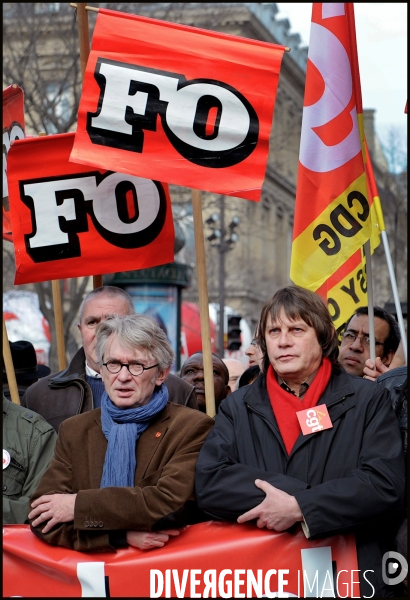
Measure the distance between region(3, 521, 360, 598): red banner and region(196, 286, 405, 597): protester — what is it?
8cm

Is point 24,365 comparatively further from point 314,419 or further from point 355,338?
point 314,419

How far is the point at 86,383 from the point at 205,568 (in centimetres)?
159

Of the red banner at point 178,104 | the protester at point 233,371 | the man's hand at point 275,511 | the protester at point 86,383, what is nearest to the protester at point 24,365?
the protester at point 86,383

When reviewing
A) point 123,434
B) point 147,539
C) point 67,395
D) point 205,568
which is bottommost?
point 205,568

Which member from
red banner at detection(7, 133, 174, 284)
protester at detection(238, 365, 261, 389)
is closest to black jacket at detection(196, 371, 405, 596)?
red banner at detection(7, 133, 174, 284)

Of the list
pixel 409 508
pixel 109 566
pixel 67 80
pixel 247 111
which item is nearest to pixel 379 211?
pixel 247 111

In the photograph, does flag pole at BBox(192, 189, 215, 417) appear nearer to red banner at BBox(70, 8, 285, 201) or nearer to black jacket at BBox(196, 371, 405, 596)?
red banner at BBox(70, 8, 285, 201)

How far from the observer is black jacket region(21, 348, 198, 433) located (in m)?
5.35

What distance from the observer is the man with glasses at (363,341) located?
20.6 ft

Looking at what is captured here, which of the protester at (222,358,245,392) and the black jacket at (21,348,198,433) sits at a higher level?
the protester at (222,358,245,392)

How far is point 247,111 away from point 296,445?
2.28 m

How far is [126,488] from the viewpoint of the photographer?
407cm

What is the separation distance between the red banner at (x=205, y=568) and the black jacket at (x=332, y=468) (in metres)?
0.10

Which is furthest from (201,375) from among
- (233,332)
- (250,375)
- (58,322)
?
(233,332)
